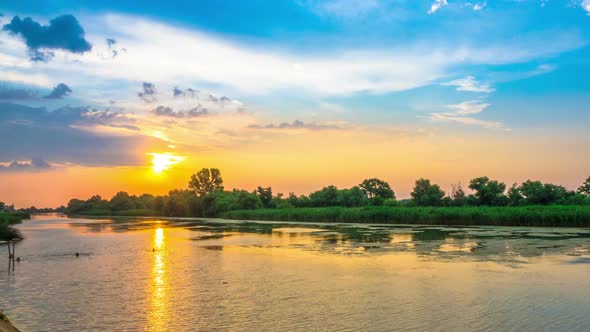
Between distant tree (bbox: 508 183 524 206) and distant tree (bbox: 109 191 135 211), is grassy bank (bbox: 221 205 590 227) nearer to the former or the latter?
distant tree (bbox: 508 183 524 206)

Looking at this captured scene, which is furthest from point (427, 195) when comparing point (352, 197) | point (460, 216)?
point (352, 197)

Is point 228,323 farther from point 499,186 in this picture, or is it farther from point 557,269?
point 499,186

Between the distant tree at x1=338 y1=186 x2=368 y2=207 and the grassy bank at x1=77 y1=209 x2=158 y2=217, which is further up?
the distant tree at x1=338 y1=186 x2=368 y2=207

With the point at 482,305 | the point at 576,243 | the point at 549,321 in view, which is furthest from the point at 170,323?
the point at 576,243

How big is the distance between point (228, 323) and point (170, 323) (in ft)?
4.04

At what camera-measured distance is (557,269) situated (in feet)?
50.9

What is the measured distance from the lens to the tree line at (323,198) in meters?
54.3

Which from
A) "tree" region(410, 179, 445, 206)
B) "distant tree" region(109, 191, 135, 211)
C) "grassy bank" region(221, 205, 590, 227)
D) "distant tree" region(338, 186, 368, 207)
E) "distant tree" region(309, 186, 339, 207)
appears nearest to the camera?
"grassy bank" region(221, 205, 590, 227)

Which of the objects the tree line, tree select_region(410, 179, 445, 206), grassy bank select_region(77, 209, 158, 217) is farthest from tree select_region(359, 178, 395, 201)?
grassy bank select_region(77, 209, 158, 217)

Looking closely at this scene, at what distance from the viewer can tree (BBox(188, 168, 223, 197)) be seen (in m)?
124

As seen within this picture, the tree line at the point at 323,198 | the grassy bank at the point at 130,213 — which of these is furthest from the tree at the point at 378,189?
the grassy bank at the point at 130,213

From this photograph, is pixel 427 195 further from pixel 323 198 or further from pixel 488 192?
pixel 323 198

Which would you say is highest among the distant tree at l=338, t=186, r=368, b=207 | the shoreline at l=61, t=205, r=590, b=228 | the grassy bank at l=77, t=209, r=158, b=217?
the distant tree at l=338, t=186, r=368, b=207

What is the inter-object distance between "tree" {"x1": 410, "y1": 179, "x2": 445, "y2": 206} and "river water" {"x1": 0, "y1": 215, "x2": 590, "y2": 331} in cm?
4499
